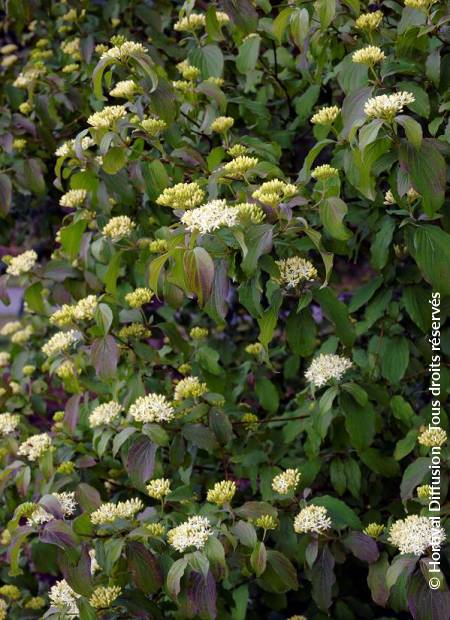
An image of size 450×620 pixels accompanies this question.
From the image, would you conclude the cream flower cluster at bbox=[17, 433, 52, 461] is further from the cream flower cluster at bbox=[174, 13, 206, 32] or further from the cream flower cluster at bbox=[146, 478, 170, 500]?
the cream flower cluster at bbox=[174, 13, 206, 32]

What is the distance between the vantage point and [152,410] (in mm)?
2061

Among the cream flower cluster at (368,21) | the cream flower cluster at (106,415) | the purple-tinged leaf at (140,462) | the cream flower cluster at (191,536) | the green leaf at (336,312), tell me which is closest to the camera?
the cream flower cluster at (191,536)

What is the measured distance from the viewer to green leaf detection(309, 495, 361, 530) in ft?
6.78

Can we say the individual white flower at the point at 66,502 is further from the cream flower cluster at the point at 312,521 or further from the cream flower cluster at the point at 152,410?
the cream flower cluster at the point at 312,521

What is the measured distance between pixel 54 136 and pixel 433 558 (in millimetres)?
2044

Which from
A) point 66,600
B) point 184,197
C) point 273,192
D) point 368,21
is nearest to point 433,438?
point 273,192

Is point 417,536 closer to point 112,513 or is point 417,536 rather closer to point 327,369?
point 327,369

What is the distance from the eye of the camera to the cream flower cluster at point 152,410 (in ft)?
6.75

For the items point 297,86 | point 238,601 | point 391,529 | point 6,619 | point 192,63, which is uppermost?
point 192,63

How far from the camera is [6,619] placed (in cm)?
266

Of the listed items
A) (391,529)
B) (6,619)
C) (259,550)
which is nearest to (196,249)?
(259,550)

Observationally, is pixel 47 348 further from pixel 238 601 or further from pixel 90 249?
pixel 238 601

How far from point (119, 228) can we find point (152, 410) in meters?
0.55

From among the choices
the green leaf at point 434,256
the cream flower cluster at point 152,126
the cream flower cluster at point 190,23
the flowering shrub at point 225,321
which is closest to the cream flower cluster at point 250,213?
the flowering shrub at point 225,321
